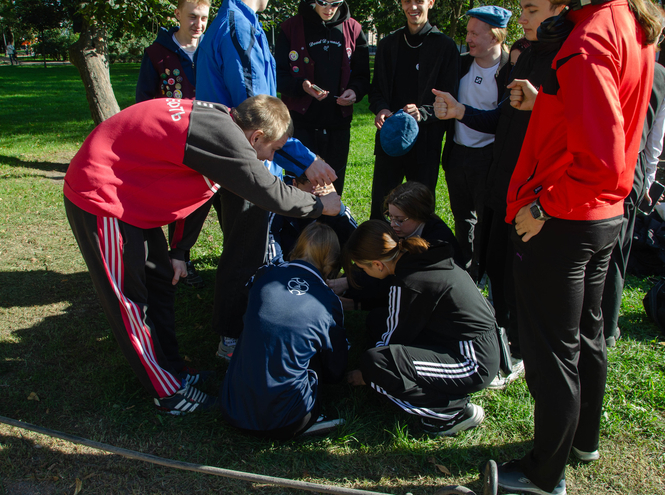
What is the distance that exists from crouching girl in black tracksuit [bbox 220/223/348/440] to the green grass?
17 cm

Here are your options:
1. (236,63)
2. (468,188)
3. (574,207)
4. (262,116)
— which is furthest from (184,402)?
(468,188)

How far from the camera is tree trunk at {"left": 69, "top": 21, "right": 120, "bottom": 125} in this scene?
700 centimetres

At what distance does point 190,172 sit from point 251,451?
54.2 inches

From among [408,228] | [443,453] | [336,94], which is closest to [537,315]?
[443,453]

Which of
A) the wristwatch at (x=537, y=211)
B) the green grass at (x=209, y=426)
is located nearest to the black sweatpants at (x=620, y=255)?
the green grass at (x=209, y=426)

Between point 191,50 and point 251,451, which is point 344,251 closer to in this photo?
point 251,451

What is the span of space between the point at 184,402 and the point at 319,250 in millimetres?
1083

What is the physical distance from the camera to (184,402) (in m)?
2.66

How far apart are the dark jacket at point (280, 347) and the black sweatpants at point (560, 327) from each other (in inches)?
36.5

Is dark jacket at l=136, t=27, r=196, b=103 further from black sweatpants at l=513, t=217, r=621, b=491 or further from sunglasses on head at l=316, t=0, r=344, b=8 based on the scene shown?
black sweatpants at l=513, t=217, r=621, b=491

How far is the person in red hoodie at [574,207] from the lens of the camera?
1.52 metres

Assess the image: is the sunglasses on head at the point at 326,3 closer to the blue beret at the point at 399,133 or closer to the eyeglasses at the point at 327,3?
the eyeglasses at the point at 327,3

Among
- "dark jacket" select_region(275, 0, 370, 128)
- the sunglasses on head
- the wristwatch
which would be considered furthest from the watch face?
the sunglasses on head

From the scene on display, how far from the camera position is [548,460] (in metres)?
2.01
